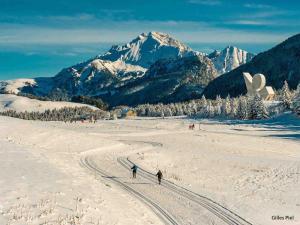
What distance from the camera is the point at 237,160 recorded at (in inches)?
2287

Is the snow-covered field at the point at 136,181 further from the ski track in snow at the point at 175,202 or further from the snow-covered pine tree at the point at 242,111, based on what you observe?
the snow-covered pine tree at the point at 242,111

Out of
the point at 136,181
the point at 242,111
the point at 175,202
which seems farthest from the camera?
the point at 242,111

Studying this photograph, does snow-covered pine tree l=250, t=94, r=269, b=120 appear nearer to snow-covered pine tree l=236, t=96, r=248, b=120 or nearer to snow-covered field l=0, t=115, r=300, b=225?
snow-covered pine tree l=236, t=96, r=248, b=120

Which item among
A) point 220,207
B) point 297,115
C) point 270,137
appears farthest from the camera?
point 297,115

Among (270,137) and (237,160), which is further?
(270,137)

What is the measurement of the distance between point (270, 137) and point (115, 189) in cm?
6170

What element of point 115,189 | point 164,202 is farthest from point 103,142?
point 164,202

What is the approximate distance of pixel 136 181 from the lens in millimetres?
43219

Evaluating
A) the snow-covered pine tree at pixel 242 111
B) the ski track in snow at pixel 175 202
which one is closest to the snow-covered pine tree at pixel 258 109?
the snow-covered pine tree at pixel 242 111

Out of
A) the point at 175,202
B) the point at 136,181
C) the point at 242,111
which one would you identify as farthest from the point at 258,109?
the point at 175,202

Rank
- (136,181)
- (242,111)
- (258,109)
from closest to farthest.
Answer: (136,181) < (258,109) < (242,111)

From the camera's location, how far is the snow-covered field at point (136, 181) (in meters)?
28.8

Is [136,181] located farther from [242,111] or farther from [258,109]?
[242,111]

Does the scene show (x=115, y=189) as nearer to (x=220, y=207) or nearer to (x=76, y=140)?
(x=220, y=207)
